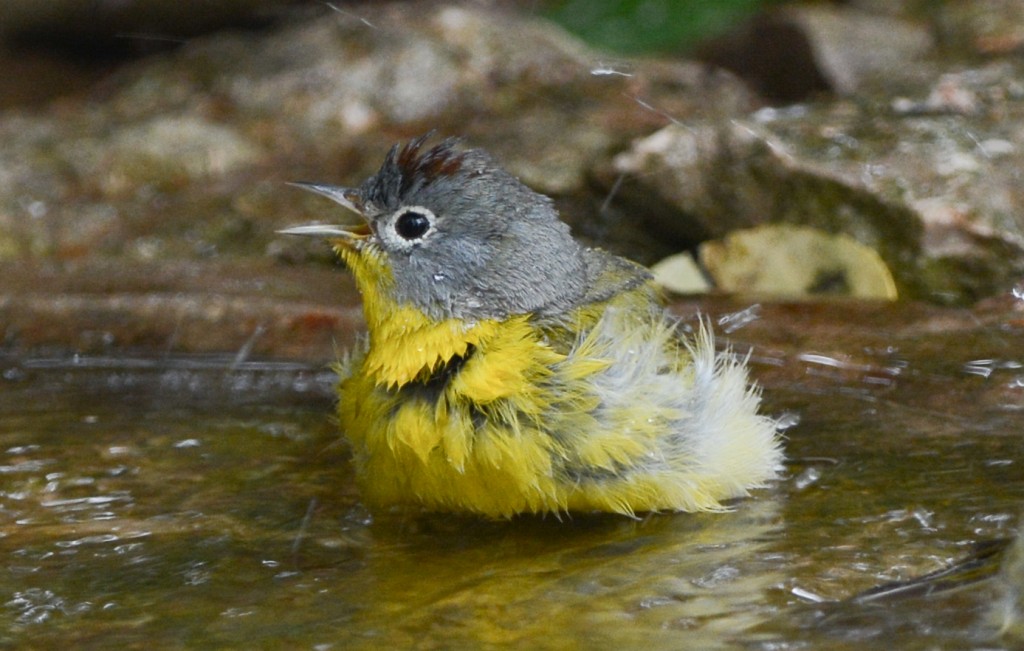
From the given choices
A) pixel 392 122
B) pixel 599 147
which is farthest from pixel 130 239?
pixel 599 147

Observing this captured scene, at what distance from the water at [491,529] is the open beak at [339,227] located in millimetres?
715

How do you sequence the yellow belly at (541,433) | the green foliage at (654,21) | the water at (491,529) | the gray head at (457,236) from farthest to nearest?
the green foliage at (654,21) < the gray head at (457,236) < the yellow belly at (541,433) < the water at (491,529)

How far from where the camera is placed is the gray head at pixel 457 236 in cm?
371

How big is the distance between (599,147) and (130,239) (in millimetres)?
2336

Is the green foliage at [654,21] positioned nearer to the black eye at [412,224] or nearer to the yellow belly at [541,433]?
the black eye at [412,224]

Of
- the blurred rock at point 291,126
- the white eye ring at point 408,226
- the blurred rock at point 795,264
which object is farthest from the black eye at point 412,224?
the blurred rock at point 795,264

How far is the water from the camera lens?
2689 mm

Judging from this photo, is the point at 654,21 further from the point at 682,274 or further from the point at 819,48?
the point at 682,274

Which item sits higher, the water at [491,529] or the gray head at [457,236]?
the gray head at [457,236]

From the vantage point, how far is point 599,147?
21.4ft

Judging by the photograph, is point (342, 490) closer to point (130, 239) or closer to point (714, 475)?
point (714, 475)

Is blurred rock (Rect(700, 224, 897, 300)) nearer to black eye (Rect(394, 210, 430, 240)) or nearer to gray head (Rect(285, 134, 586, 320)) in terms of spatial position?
gray head (Rect(285, 134, 586, 320))

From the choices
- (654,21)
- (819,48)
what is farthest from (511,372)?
(654,21)

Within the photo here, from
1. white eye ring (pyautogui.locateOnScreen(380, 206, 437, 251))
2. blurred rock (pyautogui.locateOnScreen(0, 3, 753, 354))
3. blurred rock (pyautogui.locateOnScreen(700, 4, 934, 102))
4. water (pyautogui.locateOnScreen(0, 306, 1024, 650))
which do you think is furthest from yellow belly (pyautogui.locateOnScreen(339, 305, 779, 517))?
blurred rock (pyautogui.locateOnScreen(700, 4, 934, 102))
